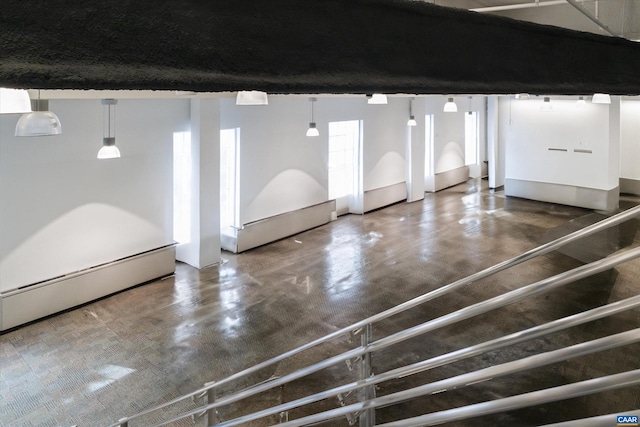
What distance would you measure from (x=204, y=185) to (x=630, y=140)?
1163 cm

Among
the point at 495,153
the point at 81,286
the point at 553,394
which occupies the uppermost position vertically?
the point at 495,153

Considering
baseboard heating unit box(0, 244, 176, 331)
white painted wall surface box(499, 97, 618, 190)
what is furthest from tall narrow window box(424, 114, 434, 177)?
baseboard heating unit box(0, 244, 176, 331)

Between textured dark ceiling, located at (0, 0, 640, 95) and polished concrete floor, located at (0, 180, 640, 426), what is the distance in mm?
3750

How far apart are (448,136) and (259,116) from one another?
793 cm

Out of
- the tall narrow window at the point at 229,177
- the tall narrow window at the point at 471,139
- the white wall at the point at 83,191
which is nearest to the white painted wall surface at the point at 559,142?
the tall narrow window at the point at 471,139

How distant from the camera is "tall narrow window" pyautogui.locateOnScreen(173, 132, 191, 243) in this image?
333 inches

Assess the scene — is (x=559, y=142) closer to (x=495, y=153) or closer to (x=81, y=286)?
(x=495, y=153)

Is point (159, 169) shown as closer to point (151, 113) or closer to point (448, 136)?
point (151, 113)

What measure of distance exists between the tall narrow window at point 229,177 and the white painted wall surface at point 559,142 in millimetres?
7946

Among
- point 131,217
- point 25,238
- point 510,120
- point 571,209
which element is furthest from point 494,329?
point 510,120

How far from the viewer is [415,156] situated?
1345cm

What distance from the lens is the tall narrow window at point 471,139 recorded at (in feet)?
53.8

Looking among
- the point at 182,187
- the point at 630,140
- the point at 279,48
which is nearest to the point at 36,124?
the point at 182,187

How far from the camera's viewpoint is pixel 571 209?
39.7 ft
